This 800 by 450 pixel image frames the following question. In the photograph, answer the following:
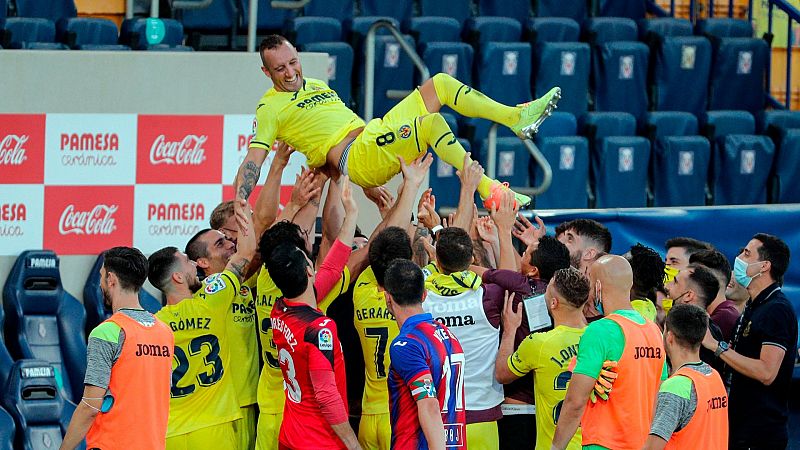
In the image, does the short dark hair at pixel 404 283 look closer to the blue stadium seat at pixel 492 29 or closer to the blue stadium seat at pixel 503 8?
the blue stadium seat at pixel 492 29

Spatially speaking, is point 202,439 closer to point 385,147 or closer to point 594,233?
point 385,147

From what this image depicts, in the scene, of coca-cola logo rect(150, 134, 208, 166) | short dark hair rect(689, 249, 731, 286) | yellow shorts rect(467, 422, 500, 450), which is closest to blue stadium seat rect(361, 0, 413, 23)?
coca-cola logo rect(150, 134, 208, 166)

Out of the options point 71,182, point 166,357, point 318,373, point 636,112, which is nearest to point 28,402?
point 71,182

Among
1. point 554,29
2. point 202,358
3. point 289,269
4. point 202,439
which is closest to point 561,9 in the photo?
point 554,29

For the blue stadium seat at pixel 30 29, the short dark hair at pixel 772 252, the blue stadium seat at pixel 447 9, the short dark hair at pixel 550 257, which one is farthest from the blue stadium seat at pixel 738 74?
the short dark hair at pixel 550 257

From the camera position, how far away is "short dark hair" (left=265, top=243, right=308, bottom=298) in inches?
261

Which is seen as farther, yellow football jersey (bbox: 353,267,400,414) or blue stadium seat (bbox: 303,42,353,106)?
blue stadium seat (bbox: 303,42,353,106)

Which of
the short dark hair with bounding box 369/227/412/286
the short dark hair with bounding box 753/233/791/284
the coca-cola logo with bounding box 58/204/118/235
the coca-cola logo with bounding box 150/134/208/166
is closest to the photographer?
the short dark hair with bounding box 369/227/412/286

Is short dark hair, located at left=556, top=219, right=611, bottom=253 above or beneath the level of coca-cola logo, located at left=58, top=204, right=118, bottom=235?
above

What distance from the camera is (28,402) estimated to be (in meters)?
8.77

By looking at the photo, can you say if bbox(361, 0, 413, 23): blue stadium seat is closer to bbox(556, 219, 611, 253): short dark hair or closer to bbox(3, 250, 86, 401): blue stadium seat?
bbox(3, 250, 86, 401): blue stadium seat

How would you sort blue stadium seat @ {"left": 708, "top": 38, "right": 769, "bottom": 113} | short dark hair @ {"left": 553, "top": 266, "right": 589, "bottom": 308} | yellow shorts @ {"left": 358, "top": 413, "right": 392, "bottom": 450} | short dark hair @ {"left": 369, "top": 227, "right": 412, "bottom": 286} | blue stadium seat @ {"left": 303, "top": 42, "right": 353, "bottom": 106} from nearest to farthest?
1. short dark hair @ {"left": 553, "top": 266, "right": 589, "bottom": 308}
2. short dark hair @ {"left": 369, "top": 227, "right": 412, "bottom": 286}
3. yellow shorts @ {"left": 358, "top": 413, "right": 392, "bottom": 450}
4. blue stadium seat @ {"left": 303, "top": 42, "right": 353, "bottom": 106}
5. blue stadium seat @ {"left": 708, "top": 38, "right": 769, "bottom": 113}

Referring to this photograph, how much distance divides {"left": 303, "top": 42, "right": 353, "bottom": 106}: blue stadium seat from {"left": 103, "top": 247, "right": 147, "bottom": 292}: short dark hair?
538 cm

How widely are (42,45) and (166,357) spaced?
445 centimetres
